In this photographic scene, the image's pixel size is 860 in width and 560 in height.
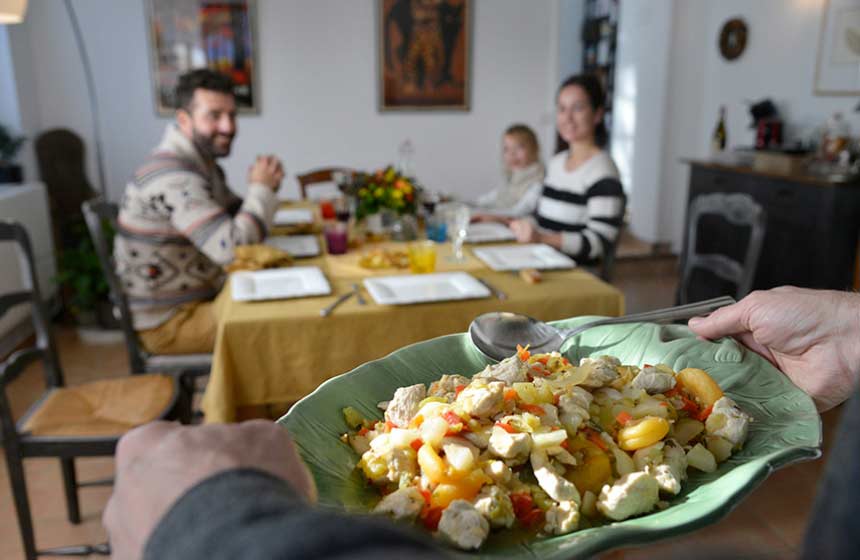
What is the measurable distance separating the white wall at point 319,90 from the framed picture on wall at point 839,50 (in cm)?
199

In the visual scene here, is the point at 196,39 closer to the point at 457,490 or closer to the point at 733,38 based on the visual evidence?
the point at 733,38

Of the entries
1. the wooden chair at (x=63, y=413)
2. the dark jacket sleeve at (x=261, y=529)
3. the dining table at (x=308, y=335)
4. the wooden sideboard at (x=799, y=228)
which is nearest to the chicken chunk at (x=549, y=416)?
the dark jacket sleeve at (x=261, y=529)

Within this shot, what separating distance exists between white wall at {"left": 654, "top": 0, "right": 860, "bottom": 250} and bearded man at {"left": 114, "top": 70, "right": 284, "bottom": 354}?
346 centimetres

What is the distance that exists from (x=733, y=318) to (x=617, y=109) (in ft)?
17.5

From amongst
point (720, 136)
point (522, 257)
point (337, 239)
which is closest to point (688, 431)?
point (522, 257)

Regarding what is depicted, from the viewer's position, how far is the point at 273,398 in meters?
1.54

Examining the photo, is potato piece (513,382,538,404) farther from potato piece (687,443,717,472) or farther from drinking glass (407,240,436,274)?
drinking glass (407,240,436,274)

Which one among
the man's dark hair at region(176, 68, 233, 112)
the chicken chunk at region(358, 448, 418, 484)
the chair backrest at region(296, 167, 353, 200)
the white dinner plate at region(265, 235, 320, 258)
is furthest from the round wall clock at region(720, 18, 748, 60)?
the chicken chunk at region(358, 448, 418, 484)

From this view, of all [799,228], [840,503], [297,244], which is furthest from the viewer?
[799,228]

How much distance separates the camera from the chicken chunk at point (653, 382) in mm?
663

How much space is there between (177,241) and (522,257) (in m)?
1.12

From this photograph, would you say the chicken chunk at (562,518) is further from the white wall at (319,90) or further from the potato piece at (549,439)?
the white wall at (319,90)

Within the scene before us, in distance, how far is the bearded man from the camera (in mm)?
2055

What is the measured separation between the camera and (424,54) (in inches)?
197
